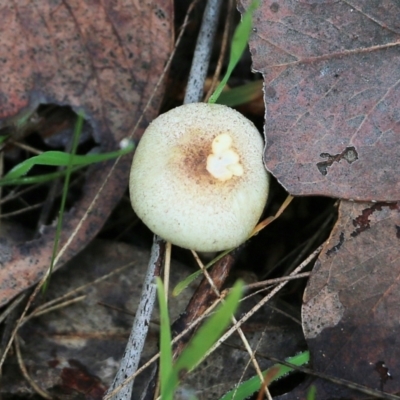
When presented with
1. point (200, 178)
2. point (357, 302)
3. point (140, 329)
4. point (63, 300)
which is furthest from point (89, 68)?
point (357, 302)

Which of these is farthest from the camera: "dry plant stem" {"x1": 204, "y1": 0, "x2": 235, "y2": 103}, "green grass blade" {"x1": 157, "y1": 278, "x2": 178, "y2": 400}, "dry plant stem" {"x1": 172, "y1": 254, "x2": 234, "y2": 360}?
"dry plant stem" {"x1": 204, "y1": 0, "x2": 235, "y2": 103}

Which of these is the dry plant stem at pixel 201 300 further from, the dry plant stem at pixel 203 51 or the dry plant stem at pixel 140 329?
the dry plant stem at pixel 203 51

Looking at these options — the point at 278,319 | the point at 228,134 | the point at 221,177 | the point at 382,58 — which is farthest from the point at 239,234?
the point at 382,58

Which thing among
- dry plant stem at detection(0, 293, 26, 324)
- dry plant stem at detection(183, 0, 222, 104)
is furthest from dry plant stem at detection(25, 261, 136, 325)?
dry plant stem at detection(183, 0, 222, 104)

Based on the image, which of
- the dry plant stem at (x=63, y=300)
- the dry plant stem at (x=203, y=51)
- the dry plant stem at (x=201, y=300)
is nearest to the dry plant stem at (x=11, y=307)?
the dry plant stem at (x=63, y=300)

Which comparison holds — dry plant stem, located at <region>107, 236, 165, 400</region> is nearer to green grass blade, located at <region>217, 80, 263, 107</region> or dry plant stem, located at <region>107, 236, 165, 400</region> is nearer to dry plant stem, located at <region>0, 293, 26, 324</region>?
dry plant stem, located at <region>0, 293, 26, 324</region>
